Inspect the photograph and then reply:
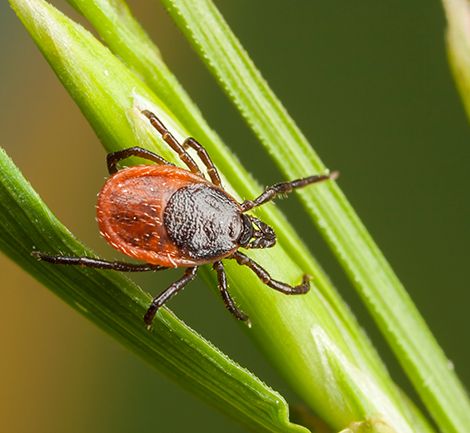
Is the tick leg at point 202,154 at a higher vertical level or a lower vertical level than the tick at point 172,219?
higher

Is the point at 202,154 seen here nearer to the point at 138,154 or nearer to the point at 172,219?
the point at 138,154

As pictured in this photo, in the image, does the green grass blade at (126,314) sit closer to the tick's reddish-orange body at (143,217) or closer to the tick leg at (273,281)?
the tick leg at (273,281)

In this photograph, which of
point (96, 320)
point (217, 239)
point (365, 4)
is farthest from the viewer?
point (365, 4)

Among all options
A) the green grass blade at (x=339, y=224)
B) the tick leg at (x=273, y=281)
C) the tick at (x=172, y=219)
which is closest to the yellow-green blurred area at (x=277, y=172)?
the tick at (x=172, y=219)

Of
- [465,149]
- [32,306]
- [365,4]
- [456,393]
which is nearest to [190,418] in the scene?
[32,306]

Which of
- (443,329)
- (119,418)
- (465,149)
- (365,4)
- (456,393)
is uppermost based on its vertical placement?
(365,4)

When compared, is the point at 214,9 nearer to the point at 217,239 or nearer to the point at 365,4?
the point at 217,239
